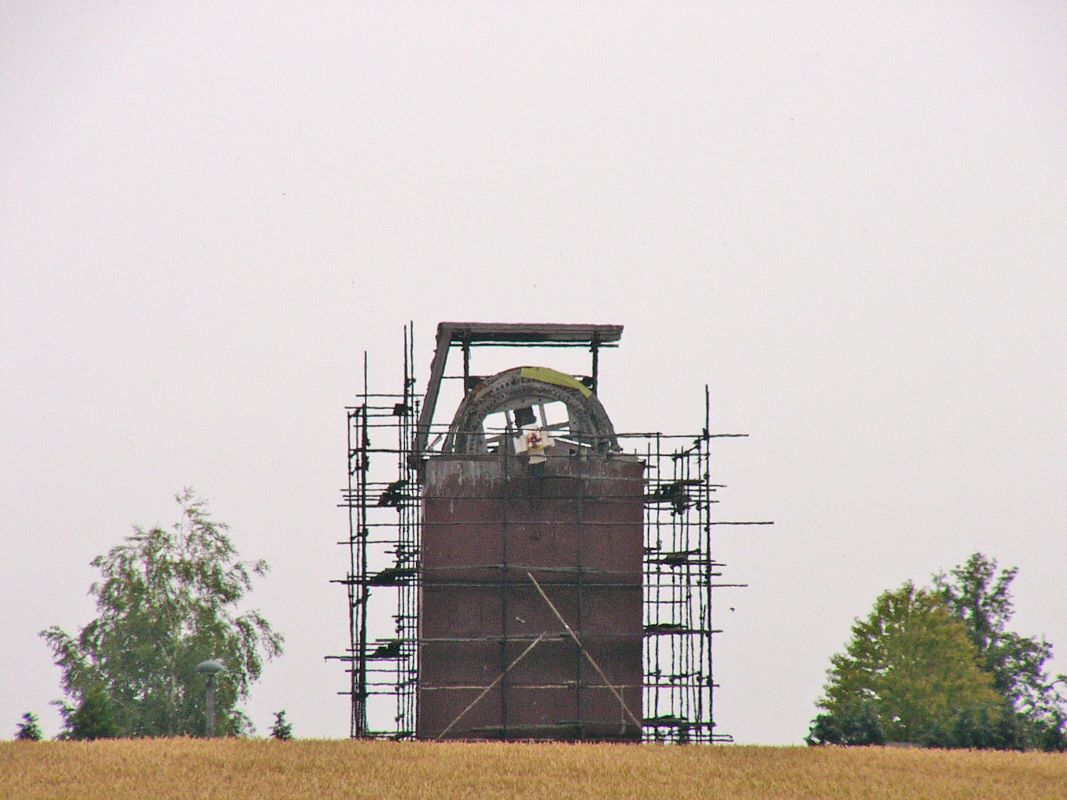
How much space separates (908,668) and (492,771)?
32882mm

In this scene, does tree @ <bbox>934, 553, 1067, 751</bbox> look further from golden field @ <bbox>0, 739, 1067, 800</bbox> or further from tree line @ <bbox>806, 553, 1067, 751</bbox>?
golden field @ <bbox>0, 739, 1067, 800</bbox>

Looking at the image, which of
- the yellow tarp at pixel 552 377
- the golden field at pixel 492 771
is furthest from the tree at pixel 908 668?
the golden field at pixel 492 771

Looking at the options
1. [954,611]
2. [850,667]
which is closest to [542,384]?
[850,667]

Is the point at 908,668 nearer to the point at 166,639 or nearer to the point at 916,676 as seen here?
the point at 916,676

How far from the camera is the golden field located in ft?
115

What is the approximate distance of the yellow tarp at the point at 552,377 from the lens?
1895 inches

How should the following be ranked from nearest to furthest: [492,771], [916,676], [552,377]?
1. [492,771]
2. [552,377]
3. [916,676]

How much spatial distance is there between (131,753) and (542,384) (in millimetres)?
14739

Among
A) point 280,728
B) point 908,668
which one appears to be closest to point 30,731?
point 280,728

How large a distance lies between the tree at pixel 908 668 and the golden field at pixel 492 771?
956 inches

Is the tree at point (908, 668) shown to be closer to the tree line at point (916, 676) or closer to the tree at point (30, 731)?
the tree line at point (916, 676)

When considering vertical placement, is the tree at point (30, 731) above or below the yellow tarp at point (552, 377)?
below

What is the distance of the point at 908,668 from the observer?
6662 centimetres

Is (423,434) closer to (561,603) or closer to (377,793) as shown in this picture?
(561,603)
